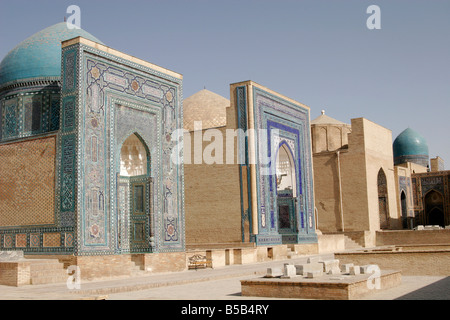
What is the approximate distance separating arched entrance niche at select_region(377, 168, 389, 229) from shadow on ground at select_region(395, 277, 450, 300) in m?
17.3

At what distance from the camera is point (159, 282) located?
945 cm

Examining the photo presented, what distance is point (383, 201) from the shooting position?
26.0 metres

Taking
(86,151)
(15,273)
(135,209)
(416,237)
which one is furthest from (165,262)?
(416,237)

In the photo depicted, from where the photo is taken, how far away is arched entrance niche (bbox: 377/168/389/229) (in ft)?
85.0

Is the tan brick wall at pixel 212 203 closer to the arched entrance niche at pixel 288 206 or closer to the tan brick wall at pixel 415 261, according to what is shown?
the arched entrance niche at pixel 288 206

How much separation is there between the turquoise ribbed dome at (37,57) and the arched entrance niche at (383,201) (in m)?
16.7

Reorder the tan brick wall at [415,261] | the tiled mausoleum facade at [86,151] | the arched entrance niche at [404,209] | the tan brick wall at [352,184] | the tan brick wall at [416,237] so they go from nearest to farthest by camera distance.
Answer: the tan brick wall at [415,261] < the tiled mausoleum facade at [86,151] < the tan brick wall at [416,237] < the tan brick wall at [352,184] < the arched entrance niche at [404,209]

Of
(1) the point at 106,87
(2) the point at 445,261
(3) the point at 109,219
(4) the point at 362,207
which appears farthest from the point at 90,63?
(4) the point at 362,207

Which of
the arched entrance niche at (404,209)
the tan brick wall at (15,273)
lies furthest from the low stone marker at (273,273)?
the arched entrance niche at (404,209)

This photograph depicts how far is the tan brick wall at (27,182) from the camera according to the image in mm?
11062

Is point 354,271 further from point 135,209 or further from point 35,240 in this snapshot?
point 35,240

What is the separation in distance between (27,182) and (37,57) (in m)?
3.54
